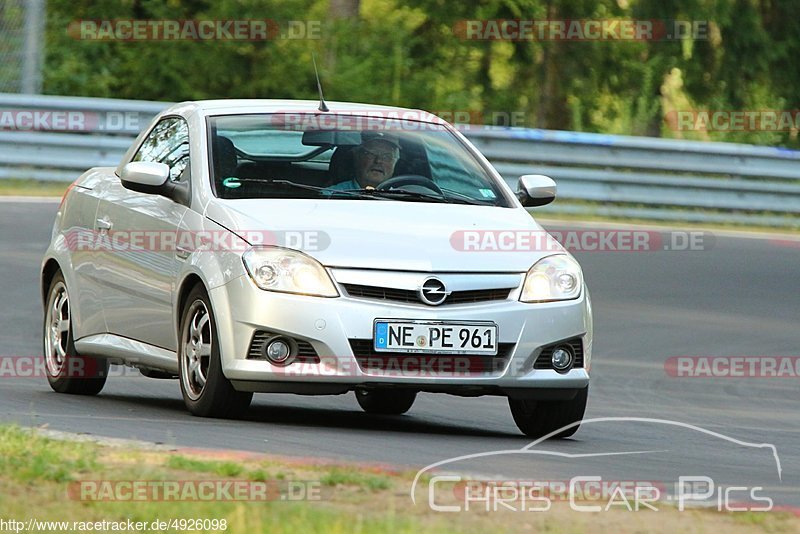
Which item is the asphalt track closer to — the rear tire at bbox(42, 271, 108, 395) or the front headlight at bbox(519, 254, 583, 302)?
the rear tire at bbox(42, 271, 108, 395)

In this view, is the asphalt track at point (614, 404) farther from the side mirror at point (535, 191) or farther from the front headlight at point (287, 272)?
the side mirror at point (535, 191)

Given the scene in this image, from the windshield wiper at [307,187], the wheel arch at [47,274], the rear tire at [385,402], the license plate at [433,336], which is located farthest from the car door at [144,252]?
the rear tire at [385,402]

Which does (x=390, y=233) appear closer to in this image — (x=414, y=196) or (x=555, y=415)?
(x=414, y=196)

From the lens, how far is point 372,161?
9297mm

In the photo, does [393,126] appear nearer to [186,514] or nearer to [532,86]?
[186,514]

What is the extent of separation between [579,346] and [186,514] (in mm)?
3573

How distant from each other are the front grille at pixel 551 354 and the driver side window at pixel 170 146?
84.8 inches

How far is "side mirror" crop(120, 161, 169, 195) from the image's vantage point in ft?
29.2

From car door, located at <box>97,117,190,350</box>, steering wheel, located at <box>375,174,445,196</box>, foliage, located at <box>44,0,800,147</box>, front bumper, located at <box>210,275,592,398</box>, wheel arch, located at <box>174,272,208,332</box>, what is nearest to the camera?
front bumper, located at <box>210,275,592,398</box>

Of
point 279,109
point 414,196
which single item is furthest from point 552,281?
point 279,109

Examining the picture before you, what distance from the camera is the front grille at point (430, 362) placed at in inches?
321

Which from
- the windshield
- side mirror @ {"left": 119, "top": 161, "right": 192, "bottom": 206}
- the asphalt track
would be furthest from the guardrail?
side mirror @ {"left": 119, "top": 161, "right": 192, "bottom": 206}

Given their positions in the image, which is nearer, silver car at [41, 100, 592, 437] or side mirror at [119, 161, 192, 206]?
silver car at [41, 100, 592, 437]

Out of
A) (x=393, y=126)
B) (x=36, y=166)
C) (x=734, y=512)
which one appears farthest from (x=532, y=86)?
(x=734, y=512)
